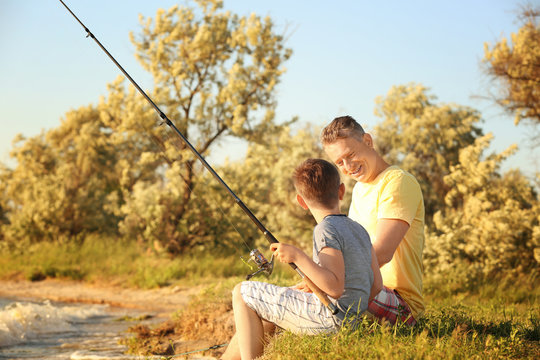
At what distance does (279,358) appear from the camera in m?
3.06

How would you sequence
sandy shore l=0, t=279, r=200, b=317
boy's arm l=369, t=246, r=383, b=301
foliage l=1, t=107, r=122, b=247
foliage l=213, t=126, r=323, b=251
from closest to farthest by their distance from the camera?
boy's arm l=369, t=246, r=383, b=301 < sandy shore l=0, t=279, r=200, b=317 < foliage l=213, t=126, r=323, b=251 < foliage l=1, t=107, r=122, b=247

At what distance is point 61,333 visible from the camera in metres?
7.16

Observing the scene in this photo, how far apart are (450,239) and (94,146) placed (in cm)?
1353

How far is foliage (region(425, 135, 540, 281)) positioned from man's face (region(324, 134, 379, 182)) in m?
5.71

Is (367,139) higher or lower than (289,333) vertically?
higher

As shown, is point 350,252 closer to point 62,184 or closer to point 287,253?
point 287,253

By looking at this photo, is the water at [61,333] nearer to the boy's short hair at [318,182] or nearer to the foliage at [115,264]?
the foliage at [115,264]

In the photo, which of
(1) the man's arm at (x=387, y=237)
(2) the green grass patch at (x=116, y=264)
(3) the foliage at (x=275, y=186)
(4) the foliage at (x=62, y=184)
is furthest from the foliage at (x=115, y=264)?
(1) the man's arm at (x=387, y=237)

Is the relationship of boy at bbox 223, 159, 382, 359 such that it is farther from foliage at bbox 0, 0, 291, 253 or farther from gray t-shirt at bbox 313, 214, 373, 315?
foliage at bbox 0, 0, 291, 253

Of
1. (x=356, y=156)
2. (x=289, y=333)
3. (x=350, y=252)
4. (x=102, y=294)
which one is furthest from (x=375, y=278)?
(x=102, y=294)

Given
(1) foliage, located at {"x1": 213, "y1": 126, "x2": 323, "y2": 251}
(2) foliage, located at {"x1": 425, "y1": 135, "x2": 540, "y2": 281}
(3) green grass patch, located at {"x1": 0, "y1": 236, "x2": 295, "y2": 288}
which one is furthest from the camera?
(1) foliage, located at {"x1": 213, "y1": 126, "x2": 323, "y2": 251}

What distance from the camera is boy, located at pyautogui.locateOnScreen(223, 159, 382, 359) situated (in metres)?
3.00

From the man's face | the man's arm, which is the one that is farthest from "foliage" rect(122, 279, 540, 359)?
the man's face

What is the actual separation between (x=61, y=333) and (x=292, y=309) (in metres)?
4.91
